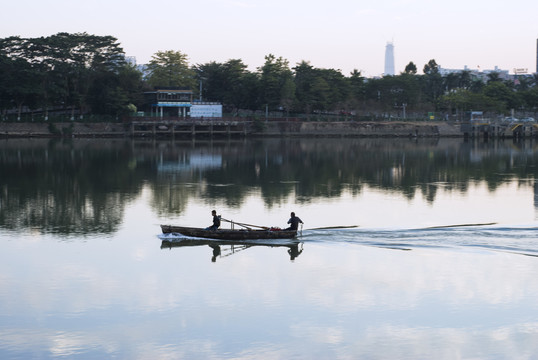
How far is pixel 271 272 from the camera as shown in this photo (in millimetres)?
28953

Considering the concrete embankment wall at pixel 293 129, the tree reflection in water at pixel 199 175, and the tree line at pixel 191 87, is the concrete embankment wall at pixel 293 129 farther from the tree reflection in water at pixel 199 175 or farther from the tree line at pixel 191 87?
the tree reflection in water at pixel 199 175

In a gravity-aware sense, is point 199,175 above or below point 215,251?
above

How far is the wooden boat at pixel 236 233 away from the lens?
111ft

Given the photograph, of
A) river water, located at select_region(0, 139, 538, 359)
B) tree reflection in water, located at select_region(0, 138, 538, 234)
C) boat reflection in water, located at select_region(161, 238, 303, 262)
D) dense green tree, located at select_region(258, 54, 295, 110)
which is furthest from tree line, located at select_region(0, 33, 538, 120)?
boat reflection in water, located at select_region(161, 238, 303, 262)

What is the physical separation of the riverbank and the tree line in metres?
3.85

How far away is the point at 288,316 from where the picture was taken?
2328 centimetres

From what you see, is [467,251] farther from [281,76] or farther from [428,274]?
[281,76]

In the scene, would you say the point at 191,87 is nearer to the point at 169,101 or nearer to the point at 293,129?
the point at 169,101

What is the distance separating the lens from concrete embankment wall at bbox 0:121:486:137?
4791 inches

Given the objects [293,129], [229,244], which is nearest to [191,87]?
[293,129]

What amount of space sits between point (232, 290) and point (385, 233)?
11963 millimetres

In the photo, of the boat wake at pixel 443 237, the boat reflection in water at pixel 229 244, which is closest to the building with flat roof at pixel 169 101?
the boat reflection in water at pixel 229 244

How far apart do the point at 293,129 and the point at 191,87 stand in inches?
1252

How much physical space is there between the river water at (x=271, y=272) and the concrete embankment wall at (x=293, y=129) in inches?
2599
